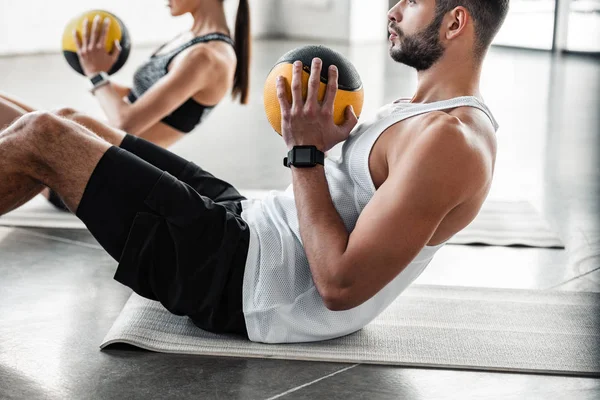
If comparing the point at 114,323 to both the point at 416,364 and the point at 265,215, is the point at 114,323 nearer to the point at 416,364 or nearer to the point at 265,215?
the point at 265,215

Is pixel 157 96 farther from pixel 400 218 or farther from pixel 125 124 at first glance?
pixel 400 218

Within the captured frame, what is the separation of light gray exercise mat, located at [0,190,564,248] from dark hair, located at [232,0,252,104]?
3.09ft

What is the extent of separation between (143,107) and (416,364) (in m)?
1.79

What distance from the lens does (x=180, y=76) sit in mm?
3393

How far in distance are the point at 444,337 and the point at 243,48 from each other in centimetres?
186

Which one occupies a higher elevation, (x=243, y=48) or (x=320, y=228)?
(x=243, y=48)

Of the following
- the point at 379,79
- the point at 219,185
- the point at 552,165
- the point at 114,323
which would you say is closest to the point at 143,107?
the point at 219,185

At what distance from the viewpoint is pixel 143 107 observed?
339cm

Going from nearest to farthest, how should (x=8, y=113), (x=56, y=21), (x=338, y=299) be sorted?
(x=338, y=299), (x=8, y=113), (x=56, y=21)

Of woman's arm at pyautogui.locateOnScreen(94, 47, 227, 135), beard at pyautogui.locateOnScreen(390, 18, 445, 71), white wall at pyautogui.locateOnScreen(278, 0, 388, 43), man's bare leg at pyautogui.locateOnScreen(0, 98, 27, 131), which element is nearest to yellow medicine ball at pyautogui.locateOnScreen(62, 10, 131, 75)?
woman's arm at pyautogui.locateOnScreen(94, 47, 227, 135)

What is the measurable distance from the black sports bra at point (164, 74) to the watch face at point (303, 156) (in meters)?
1.61

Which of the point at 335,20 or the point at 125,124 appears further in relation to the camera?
the point at 335,20

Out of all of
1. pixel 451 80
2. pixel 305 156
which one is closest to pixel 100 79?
pixel 305 156

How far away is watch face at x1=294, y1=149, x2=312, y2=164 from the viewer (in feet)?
6.61
